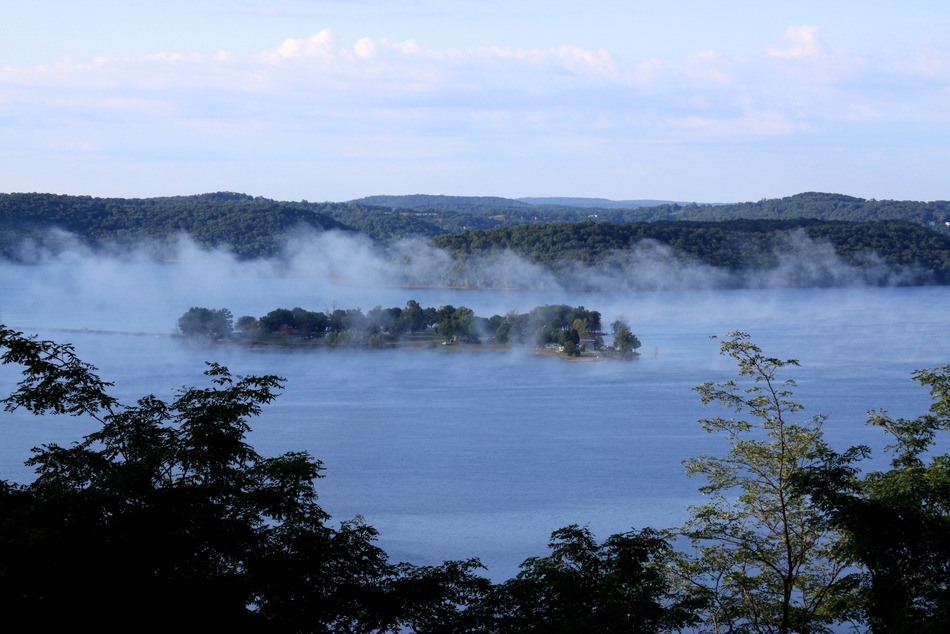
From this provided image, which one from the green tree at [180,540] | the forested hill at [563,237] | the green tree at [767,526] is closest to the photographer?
the green tree at [180,540]

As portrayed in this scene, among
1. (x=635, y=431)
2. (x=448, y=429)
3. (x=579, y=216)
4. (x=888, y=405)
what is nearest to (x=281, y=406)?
(x=448, y=429)

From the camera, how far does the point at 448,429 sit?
876 inches

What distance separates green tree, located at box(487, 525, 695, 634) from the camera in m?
4.54

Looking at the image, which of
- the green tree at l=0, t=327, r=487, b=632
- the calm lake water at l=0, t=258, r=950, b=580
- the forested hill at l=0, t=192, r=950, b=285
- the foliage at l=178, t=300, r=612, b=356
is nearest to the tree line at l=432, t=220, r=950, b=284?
the forested hill at l=0, t=192, r=950, b=285

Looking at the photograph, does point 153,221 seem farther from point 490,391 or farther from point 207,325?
point 490,391

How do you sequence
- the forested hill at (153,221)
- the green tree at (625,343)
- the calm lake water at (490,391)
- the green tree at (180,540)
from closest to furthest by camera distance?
the green tree at (180,540), the calm lake water at (490,391), the green tree at (625,343), the forested hill at (153,221)

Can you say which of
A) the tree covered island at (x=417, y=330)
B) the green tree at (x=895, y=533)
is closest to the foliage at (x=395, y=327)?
the tree covered island at (x=417, y=330)

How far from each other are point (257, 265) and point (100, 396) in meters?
51.9

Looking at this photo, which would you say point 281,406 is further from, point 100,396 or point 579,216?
point 579,216

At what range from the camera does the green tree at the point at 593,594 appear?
14.9 ft

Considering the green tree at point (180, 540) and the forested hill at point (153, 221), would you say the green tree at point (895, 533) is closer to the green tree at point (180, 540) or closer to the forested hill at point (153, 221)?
the green tree at point (180, 540)

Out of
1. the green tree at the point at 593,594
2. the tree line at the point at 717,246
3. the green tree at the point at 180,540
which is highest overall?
the tree line at the point at 717,246

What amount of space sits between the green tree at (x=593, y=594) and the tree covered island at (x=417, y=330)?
27.4 m

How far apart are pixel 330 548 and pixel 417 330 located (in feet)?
107
